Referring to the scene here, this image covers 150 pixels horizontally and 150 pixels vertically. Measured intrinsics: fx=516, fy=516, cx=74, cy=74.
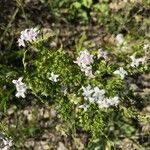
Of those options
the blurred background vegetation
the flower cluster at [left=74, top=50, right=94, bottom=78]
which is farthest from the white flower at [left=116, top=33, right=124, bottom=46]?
the flower cluster at [left=74, top=50, right=94, bottom=78]

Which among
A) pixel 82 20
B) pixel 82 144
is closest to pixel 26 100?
pixel 82 144

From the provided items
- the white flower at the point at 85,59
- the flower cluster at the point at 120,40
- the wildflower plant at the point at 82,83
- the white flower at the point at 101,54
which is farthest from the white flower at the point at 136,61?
the flower cluster at the point at 120,40

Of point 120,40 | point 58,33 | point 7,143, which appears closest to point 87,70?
point 7,143

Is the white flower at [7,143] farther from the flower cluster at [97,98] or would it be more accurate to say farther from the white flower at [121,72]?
the white flower at [121,72]

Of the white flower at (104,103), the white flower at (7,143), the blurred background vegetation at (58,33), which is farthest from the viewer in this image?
the blurred background vegetation at (58,33)

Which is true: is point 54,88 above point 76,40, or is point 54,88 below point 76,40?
below

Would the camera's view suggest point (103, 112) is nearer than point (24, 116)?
Yes

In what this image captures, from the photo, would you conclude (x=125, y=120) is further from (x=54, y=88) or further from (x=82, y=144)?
(x=54, y=88)

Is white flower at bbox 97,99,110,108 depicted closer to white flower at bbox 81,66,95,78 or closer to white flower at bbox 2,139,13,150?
white flower at bbox 81,66,95,78
